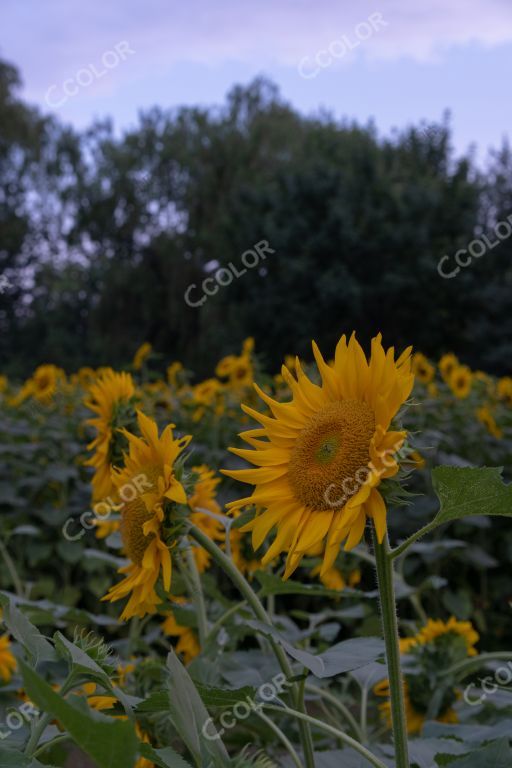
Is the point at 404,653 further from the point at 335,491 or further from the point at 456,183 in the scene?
the point at 456,183

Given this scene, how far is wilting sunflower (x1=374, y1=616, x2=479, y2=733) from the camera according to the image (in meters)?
1.85

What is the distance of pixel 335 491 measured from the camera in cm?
104

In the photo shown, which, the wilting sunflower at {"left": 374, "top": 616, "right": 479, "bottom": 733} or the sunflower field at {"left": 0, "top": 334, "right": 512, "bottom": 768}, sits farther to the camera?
the wilting sunflower at {"left": 374, "top": 616, "right": 479, "bottom": 733}

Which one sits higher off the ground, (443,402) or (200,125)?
(200,125)

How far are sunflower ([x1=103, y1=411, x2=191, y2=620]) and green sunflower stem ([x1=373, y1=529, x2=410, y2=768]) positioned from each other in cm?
34

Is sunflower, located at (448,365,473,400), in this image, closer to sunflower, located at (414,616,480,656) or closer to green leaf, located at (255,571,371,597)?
sunflower, located at (414,616,480,656)

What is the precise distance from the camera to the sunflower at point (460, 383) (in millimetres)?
5895

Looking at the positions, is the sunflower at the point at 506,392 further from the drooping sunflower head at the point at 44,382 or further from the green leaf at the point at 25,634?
the green leaf at the point at 25,634

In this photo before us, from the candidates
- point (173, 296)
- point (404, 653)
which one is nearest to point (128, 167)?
point (173, 296)

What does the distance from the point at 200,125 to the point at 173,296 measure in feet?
20.7

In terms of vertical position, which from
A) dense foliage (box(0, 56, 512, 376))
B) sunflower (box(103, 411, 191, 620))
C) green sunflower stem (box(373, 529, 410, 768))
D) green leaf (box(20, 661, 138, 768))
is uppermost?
dense foliage (box(0, 56, 512, 376))

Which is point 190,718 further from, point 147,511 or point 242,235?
point 242,235

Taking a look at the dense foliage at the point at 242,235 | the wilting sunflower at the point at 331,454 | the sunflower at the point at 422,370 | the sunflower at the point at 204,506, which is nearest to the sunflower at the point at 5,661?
the sunflower at the point at 204,506

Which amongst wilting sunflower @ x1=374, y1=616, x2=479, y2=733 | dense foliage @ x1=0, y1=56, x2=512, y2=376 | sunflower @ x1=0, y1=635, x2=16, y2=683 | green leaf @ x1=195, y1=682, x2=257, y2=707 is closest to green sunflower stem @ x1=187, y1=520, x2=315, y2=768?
green leaf @ x1=195, y1=682, x2=257, y2=707
